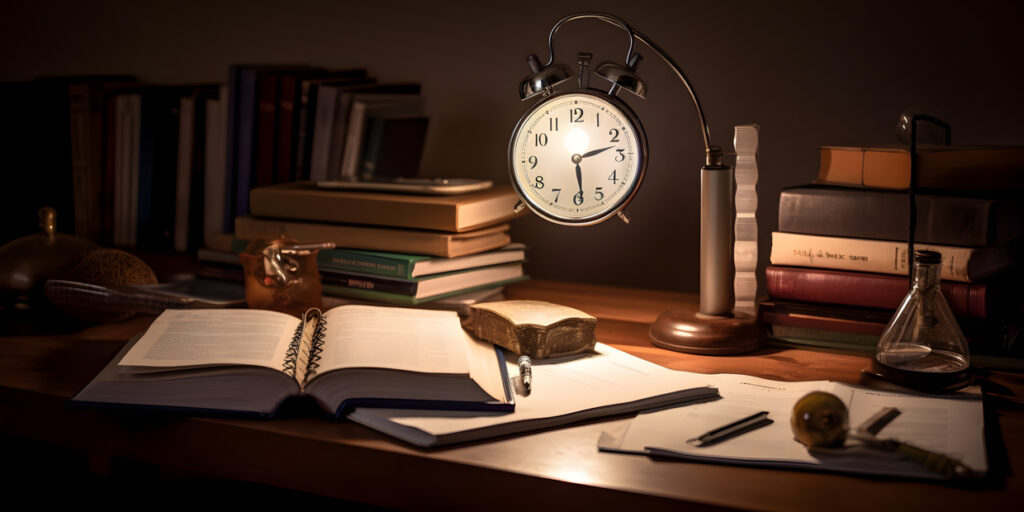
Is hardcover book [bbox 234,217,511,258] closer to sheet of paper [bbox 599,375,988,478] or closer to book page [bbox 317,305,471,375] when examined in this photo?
book page [bbox 317,305,471,375]

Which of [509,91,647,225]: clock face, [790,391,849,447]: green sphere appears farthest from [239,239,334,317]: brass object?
[790,391,849,447]: green sphere

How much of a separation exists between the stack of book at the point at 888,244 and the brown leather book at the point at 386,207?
468 mm

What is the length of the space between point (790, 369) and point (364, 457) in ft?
1.88

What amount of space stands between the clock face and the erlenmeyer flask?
37 cm

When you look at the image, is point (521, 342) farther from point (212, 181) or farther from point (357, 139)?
point (212, 181)

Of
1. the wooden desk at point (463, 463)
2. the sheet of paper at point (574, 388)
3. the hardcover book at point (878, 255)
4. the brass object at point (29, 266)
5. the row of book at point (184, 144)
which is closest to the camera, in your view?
the wooden desk at point (463, 463)

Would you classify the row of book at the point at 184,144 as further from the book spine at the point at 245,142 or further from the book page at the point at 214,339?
the book page at the point at 214,339

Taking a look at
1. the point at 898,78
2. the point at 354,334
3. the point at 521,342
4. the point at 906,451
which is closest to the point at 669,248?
the point at 898,78

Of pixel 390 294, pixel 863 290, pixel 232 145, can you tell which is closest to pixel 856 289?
pixel 863 290

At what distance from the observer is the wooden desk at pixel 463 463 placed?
0.77m

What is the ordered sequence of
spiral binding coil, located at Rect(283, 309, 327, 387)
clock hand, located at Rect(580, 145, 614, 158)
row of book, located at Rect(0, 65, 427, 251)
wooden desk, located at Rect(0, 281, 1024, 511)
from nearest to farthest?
wooden desk, located at Rect(0, 281, 1024, 511) < spiral binding coil, located at Rect(283, 309, 327, 387) < clock hand, located at Rect(580, 145, 614, 158) < row of book, located at Rect(0, 65, 427, 251)

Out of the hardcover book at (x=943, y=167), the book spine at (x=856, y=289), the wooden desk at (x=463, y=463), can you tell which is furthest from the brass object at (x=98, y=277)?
the hardcover book at (x=943, y=167)

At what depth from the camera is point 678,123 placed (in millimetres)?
1580

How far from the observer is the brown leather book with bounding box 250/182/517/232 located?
1.39 meters
